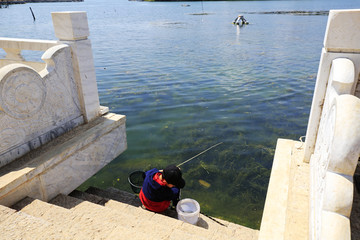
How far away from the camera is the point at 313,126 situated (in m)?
3.72

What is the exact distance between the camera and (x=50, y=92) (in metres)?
4.43

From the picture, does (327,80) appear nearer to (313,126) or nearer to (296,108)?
(313,126)

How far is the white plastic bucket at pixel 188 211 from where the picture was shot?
3.91m

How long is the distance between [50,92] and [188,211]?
301 centimetres

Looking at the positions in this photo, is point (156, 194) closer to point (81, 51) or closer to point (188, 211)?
point (188, 211)

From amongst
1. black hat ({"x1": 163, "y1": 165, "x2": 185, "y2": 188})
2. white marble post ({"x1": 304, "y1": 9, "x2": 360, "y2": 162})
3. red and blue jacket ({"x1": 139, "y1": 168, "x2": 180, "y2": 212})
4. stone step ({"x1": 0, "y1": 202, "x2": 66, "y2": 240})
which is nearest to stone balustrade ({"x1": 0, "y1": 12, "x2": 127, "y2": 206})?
stone step ({"x1": 0, "y1": 202, "x2": 66, "y2": 240})

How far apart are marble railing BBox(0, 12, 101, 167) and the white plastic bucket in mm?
2532

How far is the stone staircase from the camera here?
2.70m

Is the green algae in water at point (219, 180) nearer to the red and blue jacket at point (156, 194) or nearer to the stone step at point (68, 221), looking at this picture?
the red and blue jacket at point (156, 194)

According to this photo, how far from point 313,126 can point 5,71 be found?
14.2 feet

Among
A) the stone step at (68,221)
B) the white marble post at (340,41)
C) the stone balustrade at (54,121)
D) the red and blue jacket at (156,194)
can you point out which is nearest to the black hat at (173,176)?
the red and blue jacket at (156,194)

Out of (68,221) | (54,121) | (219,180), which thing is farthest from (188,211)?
(54,121)

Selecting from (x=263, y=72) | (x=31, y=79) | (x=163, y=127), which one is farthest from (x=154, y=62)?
(x=31, y=79)

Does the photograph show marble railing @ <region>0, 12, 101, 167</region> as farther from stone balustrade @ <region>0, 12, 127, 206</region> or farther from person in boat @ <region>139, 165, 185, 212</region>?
person in boat @ <region>139, 165, 185, 212</region>
